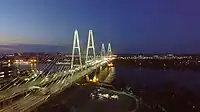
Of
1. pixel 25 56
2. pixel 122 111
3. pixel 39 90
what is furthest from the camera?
pixel 25 56

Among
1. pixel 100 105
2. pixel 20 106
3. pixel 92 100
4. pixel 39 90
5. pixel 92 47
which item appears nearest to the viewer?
pixel 20 106

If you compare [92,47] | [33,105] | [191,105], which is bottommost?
[191,105]

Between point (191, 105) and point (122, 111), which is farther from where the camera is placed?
point (191, 105)

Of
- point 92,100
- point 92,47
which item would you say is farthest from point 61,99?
point 92,47

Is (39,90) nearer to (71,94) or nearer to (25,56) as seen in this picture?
(71,94)

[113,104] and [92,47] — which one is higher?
[92,47]

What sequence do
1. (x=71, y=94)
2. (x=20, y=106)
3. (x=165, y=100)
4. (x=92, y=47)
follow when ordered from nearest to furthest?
(x=20, y=106) → (x=71, y=94) → (x=165, y=100) → (x=92, y=47)

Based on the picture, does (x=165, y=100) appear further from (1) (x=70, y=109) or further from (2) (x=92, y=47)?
(2) (x=92, y=47)

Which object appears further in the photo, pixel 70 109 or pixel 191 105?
pixel 191 105

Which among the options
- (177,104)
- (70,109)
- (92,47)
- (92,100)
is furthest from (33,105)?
(92,47)
